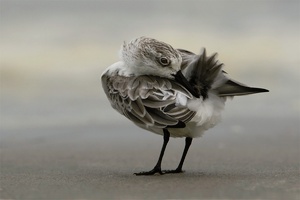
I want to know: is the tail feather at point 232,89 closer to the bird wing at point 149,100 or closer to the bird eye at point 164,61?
the bird wing at point 149,100

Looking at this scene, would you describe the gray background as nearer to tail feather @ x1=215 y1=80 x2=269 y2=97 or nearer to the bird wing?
the bird wing

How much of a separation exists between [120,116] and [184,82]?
172 inches

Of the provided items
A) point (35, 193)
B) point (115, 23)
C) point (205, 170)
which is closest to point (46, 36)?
point (115, 23)

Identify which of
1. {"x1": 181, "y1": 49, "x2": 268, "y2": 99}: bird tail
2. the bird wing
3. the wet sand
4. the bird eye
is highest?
the bird eye

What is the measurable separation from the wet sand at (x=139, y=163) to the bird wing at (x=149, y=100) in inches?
18.1

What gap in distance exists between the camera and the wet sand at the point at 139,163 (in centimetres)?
604

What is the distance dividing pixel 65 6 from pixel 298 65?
520 centimetres

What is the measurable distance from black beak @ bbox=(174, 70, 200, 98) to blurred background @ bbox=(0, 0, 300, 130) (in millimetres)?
3948

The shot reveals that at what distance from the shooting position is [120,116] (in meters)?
11.2

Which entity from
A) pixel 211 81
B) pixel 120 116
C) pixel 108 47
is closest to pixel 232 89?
pixel 211 81

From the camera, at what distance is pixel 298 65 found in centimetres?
1320

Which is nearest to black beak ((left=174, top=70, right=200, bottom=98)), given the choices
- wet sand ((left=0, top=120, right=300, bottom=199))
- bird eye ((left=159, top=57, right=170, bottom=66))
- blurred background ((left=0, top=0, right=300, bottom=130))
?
bird eye ((left=159, top=57, right=170, bottom=66))

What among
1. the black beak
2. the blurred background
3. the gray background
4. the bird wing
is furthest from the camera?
the blurred background

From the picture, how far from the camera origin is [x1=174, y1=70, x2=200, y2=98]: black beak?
689 centimetres
